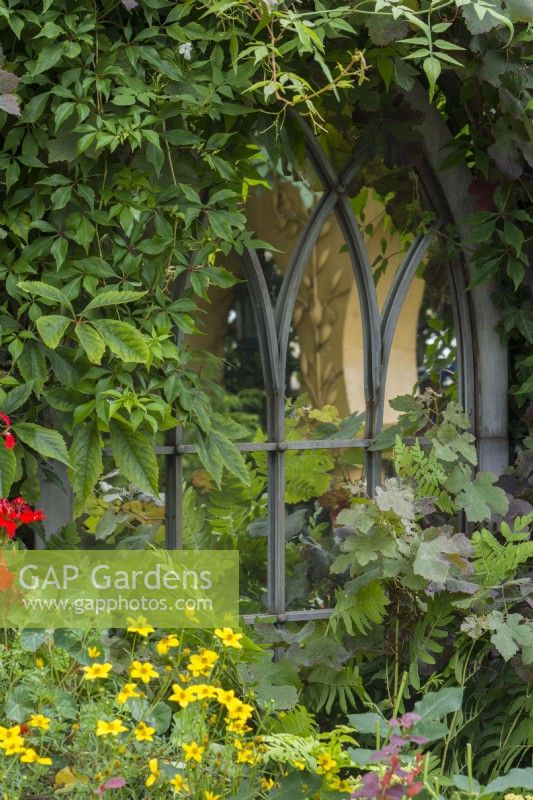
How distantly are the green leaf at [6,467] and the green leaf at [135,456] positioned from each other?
0.66ft

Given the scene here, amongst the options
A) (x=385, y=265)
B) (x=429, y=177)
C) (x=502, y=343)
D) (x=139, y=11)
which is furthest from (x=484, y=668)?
(x=139, y=11)

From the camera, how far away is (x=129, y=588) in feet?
7.80

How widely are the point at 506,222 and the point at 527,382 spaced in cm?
39

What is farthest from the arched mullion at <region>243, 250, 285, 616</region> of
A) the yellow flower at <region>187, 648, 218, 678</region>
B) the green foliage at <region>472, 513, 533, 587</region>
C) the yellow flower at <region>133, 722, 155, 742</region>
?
the yellow flower at <region>133, 722, 155, 742</region>

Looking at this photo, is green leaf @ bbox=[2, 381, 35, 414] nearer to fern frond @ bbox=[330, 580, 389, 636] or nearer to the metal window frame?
the metal window frame

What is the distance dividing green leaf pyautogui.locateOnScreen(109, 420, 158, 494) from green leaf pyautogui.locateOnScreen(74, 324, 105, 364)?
0.17m

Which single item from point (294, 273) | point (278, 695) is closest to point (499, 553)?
point (278, 695)

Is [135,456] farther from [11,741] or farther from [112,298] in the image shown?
[11,741]

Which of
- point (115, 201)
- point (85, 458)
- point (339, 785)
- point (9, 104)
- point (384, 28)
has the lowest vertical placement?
point (339, 785)

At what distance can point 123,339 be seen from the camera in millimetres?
2160

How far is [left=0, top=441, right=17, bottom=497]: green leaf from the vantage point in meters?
2.13

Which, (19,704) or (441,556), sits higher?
(441,556)

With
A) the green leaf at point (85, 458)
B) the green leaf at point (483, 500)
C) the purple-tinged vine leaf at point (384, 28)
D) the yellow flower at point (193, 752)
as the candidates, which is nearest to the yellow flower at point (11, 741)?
the yellow flower at point (193, 752)

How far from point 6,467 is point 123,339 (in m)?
0.33
